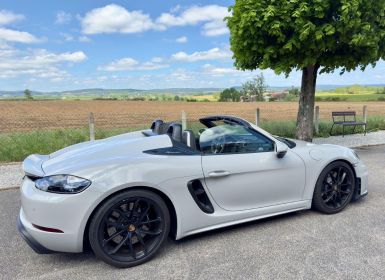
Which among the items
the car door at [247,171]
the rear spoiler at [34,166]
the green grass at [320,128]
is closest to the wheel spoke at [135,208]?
the car door at [247,171]

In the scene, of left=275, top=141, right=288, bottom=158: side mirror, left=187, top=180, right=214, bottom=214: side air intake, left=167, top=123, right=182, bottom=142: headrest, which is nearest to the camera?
left=187, top=180, right=214, bottom=214: side air intake

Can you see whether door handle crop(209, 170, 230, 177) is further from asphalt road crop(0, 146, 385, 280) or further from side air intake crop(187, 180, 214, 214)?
asphalt road crop(0, 146, 385, 280)

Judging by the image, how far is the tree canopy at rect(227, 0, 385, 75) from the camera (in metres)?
6.30

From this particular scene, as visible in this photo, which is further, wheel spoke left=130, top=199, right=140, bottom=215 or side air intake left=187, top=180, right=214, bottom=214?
side air intake left=187, top=180, right=214, bottom=214

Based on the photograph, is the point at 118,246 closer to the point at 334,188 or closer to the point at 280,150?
the point at 280,150

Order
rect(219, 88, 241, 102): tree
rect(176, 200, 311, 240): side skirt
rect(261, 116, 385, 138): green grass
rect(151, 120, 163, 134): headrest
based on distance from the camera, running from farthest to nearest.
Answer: rect(219, 88, 241, 102): tree
rect(261, 116, 385, 138): green grass
rect(151, 120, 163, 134): headrest
rect(176, 200, 311, 240): side skirt

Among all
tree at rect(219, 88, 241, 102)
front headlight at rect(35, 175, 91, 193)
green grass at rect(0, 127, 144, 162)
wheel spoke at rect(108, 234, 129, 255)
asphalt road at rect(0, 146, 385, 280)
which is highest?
tree at rect(219, 88, 241, 102)

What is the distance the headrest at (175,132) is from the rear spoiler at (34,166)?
130cm

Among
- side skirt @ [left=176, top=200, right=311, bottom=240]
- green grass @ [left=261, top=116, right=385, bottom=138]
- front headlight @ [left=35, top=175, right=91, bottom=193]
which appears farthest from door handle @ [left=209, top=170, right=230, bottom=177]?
green grass @ [left=261, top=116, right=385, bottom=138]

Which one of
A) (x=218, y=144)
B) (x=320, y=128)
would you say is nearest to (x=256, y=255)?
(x=218, y=144)

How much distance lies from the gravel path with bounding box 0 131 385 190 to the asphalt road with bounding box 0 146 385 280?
2103 mm

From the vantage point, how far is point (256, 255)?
2.97 metres

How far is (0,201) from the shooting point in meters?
4.73

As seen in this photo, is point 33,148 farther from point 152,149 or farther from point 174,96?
point 174,96
